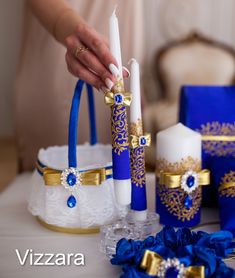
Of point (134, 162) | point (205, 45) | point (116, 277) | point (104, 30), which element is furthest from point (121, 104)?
point (205, 45)

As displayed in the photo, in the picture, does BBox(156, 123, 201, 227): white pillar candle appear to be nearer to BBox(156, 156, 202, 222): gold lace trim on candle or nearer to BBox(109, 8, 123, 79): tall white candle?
BBox(156, 156, 202, 222): gold lace trim on candle

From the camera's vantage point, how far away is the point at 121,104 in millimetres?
604

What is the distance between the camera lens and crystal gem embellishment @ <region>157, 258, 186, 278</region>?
0.53 meters

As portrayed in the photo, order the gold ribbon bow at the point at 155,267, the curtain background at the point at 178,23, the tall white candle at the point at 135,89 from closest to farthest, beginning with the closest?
1. the gold ribbon bow at the point at 155,267
2. the tall white candle at the point at 135,89
3. the curtain background at the point at 178,23

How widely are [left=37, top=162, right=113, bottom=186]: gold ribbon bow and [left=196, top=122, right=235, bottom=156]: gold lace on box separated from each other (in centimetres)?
21

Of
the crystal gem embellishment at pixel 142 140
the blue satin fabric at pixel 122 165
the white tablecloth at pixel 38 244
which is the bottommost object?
the white tablecloth at pixel 38 244

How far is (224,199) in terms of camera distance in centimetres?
72

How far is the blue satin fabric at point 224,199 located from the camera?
69 cm

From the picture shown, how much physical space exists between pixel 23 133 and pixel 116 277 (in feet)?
2.56

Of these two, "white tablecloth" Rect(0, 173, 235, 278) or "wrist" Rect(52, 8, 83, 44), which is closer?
"white tablecloth" Rect(0, 173, 235, 278)

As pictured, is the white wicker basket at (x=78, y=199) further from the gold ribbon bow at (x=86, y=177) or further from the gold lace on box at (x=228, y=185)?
the gold lace on box at (x=228, y=185)

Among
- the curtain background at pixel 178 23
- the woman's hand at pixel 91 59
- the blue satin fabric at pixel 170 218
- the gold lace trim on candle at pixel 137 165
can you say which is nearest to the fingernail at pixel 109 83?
the woman's hand at pixel 91 59

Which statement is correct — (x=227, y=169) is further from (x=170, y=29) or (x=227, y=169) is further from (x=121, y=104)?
(x=170, y=29)

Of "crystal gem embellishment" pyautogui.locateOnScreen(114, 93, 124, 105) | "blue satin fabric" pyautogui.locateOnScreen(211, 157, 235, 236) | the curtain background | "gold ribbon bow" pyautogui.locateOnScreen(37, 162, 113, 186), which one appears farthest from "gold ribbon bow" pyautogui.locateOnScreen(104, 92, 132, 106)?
the curtain background
